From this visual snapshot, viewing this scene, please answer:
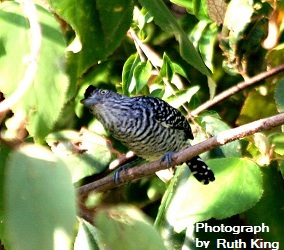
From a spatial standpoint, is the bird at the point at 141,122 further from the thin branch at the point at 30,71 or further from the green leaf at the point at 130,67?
the thin branch at the point at 30,71

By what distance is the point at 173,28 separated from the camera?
2.25 ft

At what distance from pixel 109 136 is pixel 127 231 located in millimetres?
2193

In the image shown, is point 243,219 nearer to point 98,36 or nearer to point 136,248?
point 98,36

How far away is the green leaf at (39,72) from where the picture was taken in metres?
0.57

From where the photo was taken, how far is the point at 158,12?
2.27ft

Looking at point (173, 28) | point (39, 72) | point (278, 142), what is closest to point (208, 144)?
point (173, 28)

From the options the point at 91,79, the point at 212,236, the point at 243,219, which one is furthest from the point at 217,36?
the point at 212,236

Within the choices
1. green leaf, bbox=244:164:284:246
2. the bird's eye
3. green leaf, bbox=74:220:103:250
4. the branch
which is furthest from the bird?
green leaf, bbox=74:220:103:250

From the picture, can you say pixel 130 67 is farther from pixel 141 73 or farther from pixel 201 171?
pixel 201 171

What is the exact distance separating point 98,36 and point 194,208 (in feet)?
2.61

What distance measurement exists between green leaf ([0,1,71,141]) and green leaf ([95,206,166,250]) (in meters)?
0.10

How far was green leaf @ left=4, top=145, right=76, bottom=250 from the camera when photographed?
1.55ft

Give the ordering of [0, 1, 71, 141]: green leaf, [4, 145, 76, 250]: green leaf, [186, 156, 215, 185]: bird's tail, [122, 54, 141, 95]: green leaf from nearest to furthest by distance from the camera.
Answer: [4, 145, 76, 250]: green leaf
[0, 1, 71, 141]: green leaf
[186, 156, 215, 185]: bird's tail
[122, 54, 141, 95]: green leaf

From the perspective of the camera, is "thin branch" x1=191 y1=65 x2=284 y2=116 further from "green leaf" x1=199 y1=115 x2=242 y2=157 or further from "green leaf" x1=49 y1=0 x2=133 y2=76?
"green leaf" x1=49 y1=0 x2=133 y2=76
